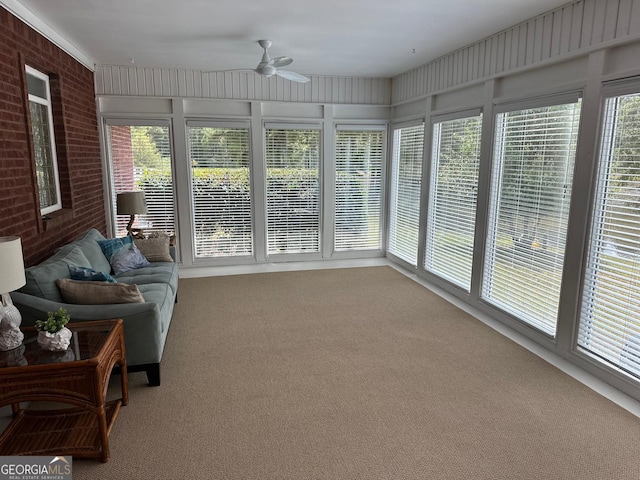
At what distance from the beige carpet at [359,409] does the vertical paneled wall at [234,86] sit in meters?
3.27

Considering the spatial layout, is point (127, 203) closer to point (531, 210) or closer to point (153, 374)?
point (153, 374)

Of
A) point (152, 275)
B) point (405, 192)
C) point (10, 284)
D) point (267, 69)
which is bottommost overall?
point (152, 275)

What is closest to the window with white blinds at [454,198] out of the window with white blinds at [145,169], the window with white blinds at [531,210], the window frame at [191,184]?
the window with white blinds at [531,210]

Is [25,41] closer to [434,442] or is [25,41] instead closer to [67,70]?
[67,70]

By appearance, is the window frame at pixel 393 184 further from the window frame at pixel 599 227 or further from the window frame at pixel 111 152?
the window frame at pixel 111 152

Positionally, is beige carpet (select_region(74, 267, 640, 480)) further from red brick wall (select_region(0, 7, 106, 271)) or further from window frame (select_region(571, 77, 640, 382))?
red brick wall (select_region(0, 7, 106, 271))

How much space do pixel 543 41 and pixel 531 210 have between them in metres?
1.45

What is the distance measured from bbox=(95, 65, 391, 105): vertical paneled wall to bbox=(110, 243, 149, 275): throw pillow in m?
2.49

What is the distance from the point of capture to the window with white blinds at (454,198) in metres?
4.80

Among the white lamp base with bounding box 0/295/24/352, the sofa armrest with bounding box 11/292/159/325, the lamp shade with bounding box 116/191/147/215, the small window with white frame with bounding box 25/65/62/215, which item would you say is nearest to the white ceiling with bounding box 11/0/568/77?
the small window with white frame with bounding box 25/65/62/215

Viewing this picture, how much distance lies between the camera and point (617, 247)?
3.09 meters

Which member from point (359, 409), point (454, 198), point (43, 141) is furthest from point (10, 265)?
point (454, 198)

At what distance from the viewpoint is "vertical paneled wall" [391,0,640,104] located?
9.95 feet

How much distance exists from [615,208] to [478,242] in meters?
1.62
